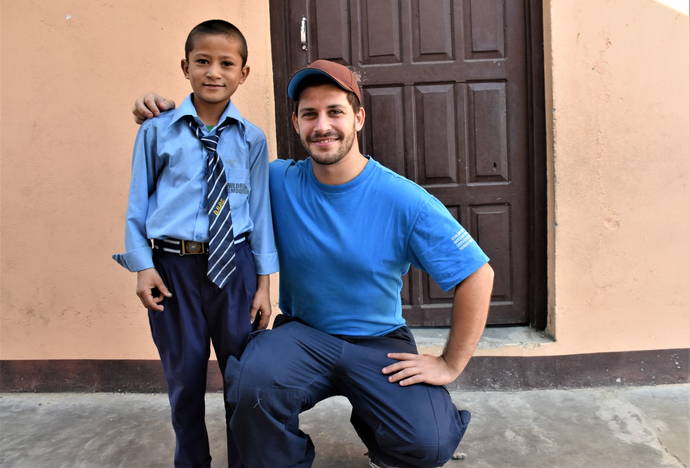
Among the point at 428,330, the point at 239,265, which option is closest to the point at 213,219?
the point at 239,265

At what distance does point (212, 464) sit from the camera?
265 cm

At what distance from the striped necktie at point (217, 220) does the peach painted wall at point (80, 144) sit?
114 cm

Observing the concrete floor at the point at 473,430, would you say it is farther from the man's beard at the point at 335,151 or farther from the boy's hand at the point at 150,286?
the man's beard at the point at 335,151

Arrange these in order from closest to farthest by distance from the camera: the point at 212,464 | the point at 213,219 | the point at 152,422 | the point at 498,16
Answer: the point at 213,219 < the point at 212,464 < the point at 152,422 < the point at 498,16

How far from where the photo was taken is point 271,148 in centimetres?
339

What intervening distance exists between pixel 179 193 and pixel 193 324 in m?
0.47

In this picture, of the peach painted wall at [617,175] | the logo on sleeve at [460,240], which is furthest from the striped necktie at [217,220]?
the peach painted wall at [617,175]

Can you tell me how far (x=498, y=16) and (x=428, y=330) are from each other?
5.68 ft

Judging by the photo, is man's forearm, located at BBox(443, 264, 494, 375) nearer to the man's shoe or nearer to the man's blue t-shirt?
the man's blue t-shirt

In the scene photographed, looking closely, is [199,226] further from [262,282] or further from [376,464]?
[376,464]

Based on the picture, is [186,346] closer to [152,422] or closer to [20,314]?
[152,422]

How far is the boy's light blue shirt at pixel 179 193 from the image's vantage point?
2.20m

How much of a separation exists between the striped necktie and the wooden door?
1.22 metres

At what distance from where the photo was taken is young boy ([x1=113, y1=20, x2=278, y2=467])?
2205 millimetres
